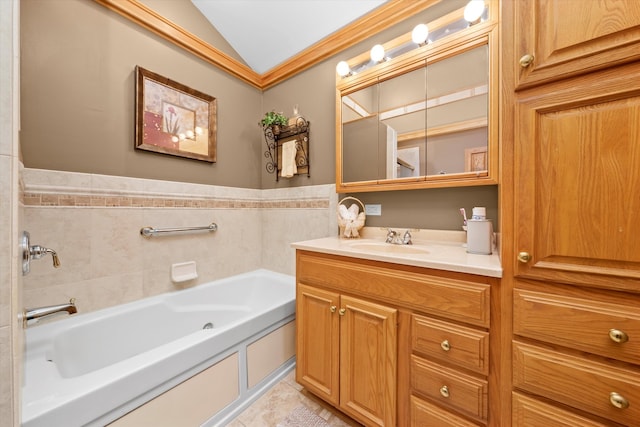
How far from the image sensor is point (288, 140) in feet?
7.13

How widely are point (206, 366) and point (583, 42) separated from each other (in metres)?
1.92

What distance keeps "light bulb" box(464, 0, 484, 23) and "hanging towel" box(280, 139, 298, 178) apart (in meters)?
1.39

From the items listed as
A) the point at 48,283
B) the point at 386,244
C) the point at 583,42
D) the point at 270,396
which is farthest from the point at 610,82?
the point at 48,283

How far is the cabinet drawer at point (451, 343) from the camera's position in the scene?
2.71 ft

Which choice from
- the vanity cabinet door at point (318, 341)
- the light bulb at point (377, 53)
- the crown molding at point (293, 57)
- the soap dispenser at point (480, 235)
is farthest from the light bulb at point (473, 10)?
the vanity cabinet door at point (318, 341)

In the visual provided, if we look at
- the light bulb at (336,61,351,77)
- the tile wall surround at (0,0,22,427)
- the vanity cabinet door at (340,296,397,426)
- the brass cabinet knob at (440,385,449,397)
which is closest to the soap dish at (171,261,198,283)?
the tile wall surround at (0,0,22,427)

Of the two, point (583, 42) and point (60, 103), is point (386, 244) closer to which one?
point (583, 42)

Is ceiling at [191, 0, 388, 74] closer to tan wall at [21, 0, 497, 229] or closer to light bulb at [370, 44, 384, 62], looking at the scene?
tan wall at [21, 0, 497, 229]

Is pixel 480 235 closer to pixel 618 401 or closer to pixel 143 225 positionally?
pixel 618 401

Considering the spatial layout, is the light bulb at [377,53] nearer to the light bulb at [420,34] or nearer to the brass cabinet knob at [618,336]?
the light bulb at [420,34]

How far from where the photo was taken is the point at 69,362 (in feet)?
4.06

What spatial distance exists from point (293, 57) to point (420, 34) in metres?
1.11

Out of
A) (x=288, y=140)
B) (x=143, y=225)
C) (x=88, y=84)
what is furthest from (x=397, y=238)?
(x=88, y=84)

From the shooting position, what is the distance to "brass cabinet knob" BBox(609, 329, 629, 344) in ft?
2.04
